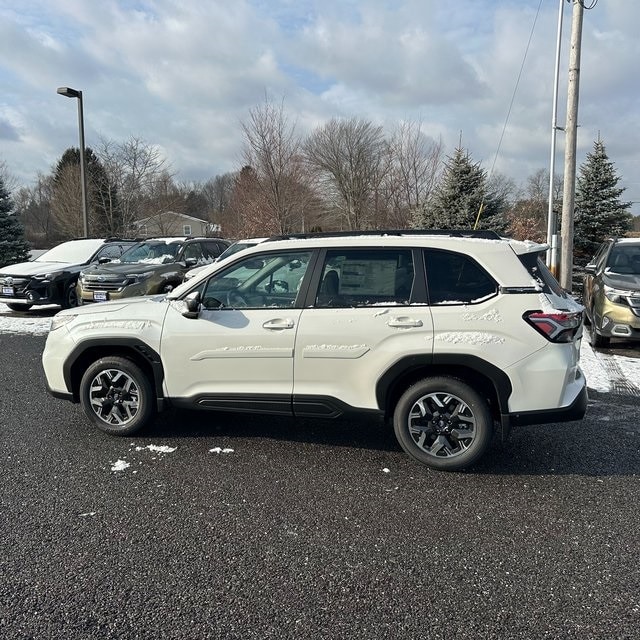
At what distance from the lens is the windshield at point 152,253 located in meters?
12.3

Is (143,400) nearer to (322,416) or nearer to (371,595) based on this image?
(322,416)

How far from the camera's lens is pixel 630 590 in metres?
2.59

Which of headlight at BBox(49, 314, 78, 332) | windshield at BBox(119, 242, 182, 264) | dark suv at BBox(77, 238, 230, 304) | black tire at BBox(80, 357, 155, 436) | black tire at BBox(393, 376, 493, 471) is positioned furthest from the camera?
windshield at BBox(119, 242, 182, 264)

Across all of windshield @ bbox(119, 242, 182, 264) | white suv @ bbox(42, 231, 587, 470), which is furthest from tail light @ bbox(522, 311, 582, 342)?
windshield @ bbox(119, 242, 182, 264)

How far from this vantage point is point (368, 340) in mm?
3869

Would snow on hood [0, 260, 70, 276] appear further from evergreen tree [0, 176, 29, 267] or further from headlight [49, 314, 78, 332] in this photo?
→ evergreen tree [0, 176, 29, 267]

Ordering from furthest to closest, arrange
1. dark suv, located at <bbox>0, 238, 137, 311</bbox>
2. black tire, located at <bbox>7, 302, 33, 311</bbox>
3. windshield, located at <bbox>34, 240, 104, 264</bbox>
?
1. windshield, located at <bbox>34, 240, 104, 264</bbox>
2. black tire, located at <bbox>7, 302, 33, 311</bbox>
3. dark suv, located at <bbox>0, 238, 137, 311</bbox>

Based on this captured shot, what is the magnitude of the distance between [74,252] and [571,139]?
12.0 meters

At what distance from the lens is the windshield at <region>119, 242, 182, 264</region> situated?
12305mm

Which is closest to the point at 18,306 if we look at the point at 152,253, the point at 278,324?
the point at 152,253

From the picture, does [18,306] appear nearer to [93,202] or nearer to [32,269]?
[32,269]

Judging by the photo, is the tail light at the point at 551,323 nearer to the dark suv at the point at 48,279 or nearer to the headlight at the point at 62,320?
the headlight at the point at 62,320

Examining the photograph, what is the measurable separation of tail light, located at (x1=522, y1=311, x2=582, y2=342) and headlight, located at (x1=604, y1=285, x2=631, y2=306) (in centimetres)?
479

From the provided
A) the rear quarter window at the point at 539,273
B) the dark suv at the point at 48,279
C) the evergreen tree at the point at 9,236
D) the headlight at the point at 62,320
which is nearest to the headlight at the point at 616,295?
the rear quarter window at the point at 539,273
